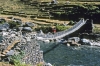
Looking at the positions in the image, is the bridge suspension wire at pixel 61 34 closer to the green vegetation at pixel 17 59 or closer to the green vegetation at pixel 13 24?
the green vegetation at pixel 13 24

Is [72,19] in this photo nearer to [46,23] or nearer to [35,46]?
[46,23]

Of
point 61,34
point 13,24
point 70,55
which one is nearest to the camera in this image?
point 70,55

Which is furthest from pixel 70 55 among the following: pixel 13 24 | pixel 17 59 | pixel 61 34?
pixel 13 24

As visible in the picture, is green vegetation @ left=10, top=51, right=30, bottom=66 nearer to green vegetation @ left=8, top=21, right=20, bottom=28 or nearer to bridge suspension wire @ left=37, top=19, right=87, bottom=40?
bridge suspension wire @ left=37, top=19, right=87, bottom=40

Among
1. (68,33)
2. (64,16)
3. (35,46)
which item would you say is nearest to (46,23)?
(64,16)

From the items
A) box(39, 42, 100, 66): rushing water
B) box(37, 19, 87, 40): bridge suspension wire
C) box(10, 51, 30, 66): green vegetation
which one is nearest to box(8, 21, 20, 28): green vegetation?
box(37, 19, 87, 40): bridge suspension wire

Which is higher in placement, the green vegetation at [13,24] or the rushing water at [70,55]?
the rushing water at [70,55]

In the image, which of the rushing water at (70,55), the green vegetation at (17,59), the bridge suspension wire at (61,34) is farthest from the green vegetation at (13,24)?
the green vegetation at (17,59)

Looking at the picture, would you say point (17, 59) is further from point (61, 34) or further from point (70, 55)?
point (61, 34)
